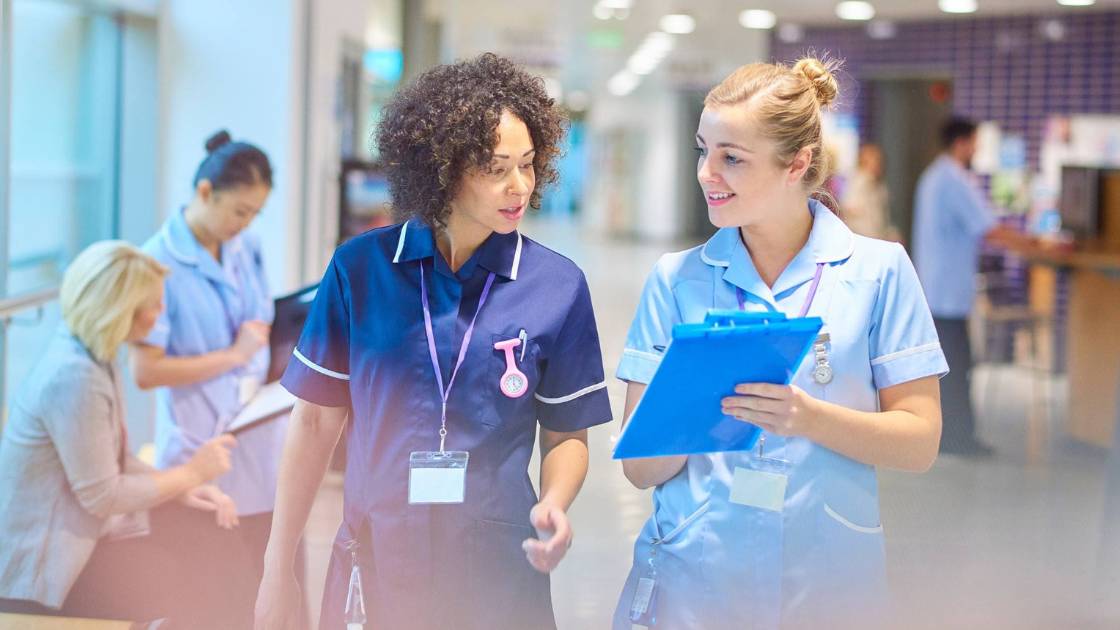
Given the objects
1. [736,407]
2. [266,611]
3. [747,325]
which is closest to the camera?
[747,325]

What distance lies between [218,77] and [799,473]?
Answer: 4143mm

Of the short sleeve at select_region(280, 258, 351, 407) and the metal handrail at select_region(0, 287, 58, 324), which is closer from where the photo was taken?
the short sleeve at select_region(280, 258, 351, 407)

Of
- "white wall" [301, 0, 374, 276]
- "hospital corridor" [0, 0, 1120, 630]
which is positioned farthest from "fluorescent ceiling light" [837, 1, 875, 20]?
"white wall" [301, 0, 374, 276]

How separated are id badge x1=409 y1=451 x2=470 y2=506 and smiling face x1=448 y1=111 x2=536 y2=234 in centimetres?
37

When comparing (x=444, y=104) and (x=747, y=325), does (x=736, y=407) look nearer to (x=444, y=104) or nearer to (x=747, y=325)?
(x=747, y=325)

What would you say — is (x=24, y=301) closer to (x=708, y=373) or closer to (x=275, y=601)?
(x=275, y=601)

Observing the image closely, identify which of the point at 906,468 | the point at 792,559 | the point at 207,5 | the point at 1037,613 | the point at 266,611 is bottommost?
the point at 1037,613

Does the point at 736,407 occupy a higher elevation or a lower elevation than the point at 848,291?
lower

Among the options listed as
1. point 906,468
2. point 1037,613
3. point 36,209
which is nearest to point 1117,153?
point 1037,613

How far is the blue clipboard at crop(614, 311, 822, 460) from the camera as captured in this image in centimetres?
158

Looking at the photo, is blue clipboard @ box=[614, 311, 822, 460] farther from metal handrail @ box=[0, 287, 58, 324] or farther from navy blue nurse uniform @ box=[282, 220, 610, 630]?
metal handrail @ box=[0, 287, 58, 324]

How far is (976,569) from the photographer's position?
379 cm

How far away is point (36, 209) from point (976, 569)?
3.88m

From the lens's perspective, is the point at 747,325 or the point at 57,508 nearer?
the point at 747,325
